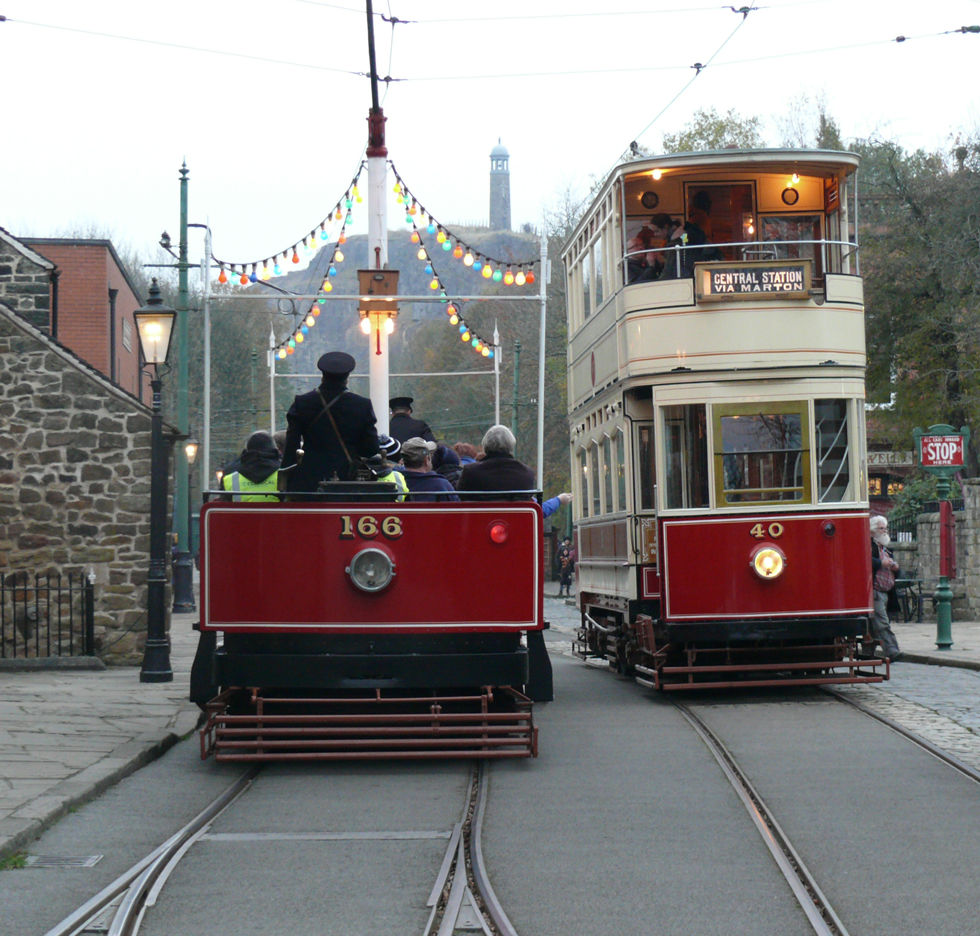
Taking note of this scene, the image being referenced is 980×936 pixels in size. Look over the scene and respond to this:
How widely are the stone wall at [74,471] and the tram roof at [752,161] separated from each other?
708 cm

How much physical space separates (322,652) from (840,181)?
729cm

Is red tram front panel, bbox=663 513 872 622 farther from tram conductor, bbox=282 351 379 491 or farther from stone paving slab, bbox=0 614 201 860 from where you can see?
stone paving slab, bbox=0 614 201 860

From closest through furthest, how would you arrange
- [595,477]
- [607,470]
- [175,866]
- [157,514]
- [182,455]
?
1. [175,866]
2. [607,470]
3. [157,514]
4. [595,477]
5. [182,455]

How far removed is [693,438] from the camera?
12.5 meters

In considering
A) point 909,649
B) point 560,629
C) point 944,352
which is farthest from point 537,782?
point 944,352

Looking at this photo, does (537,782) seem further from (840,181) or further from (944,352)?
(944,352)

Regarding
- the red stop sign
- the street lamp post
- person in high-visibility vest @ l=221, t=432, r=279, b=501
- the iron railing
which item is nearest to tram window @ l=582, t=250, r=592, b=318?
the street lamp post

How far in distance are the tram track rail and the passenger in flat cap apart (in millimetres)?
5443

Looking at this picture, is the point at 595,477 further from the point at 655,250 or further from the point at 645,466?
the point at 655,250

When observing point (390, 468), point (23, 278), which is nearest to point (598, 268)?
point (390, 468)

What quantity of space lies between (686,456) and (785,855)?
6.52 metres

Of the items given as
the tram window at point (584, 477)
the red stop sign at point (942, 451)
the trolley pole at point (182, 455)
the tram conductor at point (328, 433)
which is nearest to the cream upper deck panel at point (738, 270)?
the tram window at point (584, 477)

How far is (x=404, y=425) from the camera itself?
481 inches

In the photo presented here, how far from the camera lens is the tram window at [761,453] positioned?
12258mm
